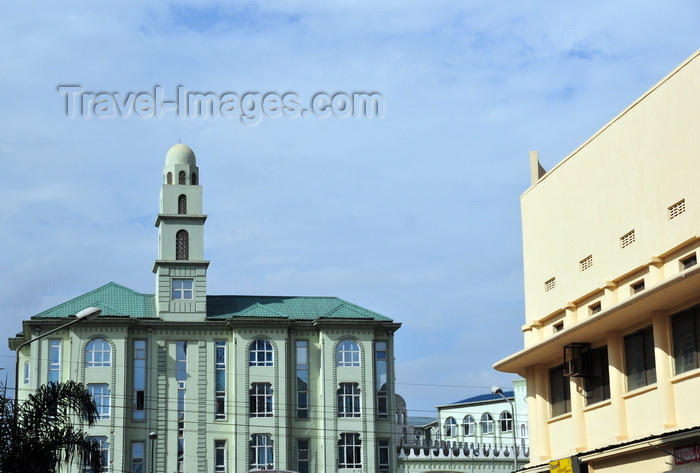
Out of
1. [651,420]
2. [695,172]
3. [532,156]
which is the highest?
[532,156]

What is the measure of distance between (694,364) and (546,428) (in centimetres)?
774

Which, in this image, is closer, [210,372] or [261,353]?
[210,372]

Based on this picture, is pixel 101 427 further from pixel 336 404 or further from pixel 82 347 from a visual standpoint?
pixel 336 404

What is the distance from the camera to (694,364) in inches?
884

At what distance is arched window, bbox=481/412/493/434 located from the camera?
265 feet

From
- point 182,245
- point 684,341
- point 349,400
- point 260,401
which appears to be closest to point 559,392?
point 684,341

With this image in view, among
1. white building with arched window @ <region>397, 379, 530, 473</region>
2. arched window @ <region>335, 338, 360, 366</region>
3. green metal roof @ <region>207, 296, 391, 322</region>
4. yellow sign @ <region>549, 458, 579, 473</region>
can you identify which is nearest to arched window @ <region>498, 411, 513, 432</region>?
white building with arched window @ <region>397, 379, 530, 473</region>

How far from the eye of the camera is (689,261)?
76.1ft

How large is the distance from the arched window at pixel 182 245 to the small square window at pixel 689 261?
4895 centimetres

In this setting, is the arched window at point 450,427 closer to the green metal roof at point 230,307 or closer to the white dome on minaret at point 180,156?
the green metal roof at point 230,307

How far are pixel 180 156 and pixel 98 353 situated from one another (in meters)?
13.2

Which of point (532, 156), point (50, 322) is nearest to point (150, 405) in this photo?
point (50, 322)

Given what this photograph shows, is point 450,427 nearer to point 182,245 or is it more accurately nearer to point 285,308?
point 285,308

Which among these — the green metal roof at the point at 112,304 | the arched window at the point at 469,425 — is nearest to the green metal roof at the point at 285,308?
the green metal roof at the point at 112,304
